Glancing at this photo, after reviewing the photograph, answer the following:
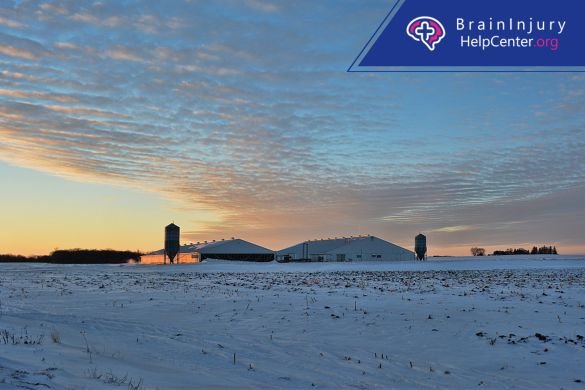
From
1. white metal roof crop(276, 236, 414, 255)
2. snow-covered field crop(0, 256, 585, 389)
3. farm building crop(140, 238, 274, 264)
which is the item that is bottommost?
snow-covered field crop(0, 256, 585, 389)

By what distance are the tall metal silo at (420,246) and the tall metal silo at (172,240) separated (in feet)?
166

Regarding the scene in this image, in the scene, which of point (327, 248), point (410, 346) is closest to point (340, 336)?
point (410, 346)

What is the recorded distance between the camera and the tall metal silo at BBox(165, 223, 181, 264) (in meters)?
91.4

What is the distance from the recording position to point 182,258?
10594 centimetres

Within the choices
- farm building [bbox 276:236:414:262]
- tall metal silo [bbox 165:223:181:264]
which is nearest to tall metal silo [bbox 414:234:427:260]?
farm building [bbox 276:236:414:262]

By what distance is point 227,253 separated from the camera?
107 meters

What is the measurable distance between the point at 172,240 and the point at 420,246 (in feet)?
172

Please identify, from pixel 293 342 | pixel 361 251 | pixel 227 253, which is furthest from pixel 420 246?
pixel 293 342

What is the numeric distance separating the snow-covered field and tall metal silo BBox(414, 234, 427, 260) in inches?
3583

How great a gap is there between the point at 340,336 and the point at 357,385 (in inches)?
Result: 198

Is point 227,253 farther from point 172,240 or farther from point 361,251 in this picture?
point 361,251

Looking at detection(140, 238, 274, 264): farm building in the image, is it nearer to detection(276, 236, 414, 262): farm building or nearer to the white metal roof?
detection(276, 236, 414, 262): farm building

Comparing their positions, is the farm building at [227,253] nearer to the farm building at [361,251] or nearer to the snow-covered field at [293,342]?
the farm building at [361,251]

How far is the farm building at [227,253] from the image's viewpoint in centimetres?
10498
